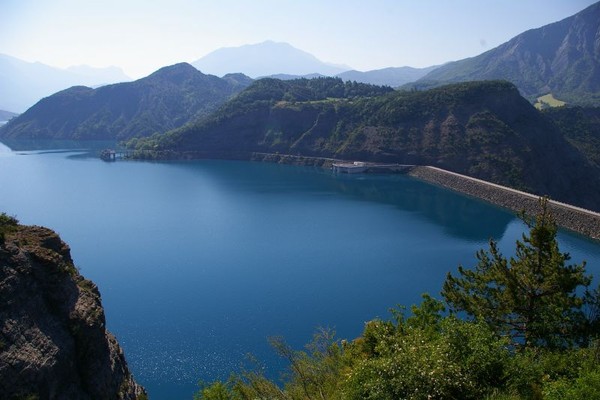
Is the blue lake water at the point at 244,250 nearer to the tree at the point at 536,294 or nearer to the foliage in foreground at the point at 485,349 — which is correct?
the foliage in foreground at the point at 485,349

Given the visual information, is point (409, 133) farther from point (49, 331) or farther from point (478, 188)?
point (49, 331)

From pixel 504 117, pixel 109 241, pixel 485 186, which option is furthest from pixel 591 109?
pixel 109 241

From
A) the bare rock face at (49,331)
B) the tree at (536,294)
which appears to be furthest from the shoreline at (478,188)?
the bare rock face at (49,331)

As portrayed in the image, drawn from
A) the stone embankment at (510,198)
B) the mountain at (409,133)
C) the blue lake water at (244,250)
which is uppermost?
the mountain at (409,133)

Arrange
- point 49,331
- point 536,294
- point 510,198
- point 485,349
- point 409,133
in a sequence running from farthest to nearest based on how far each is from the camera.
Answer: point 409,133 → point 510,198 → point 536,294 → point 49,331 → point 485,349

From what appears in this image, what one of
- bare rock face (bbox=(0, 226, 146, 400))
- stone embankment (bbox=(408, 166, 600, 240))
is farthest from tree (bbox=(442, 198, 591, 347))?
stone embankment (bbox=(408, 166, 600, 240))

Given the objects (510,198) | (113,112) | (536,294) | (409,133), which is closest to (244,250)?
(536,294)
